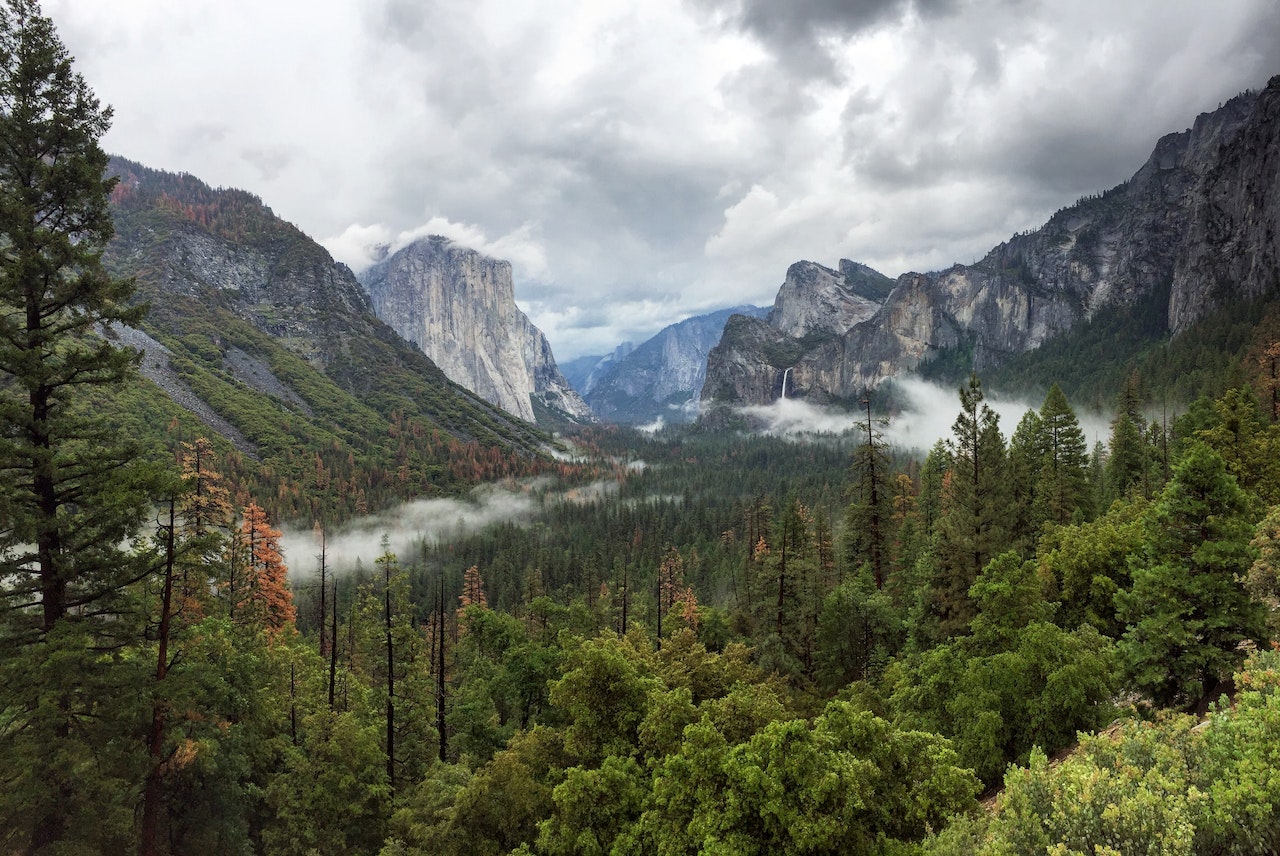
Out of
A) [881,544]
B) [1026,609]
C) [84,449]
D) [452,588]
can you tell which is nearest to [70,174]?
[84,449]

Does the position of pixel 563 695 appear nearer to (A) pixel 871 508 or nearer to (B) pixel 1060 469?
(A) pixel 871 508

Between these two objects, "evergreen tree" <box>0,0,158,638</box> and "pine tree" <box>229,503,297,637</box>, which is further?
"pine tree" <box>229,503,297,637</box>

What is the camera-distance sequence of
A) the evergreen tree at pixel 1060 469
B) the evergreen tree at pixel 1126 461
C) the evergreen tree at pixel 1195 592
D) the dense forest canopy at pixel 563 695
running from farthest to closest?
1. the evergreen tree at pixel 1126 461
2. the evergreen tree at pixel 1060 469
3. the evergreen tree at pixel 1195 592
4. the dense forest canopy at pixel 563 695

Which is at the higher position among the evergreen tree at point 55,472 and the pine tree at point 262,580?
the evergreen tree at point 55,472

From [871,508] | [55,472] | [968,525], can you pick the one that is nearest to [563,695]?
[55,472]

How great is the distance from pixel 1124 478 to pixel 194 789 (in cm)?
6517

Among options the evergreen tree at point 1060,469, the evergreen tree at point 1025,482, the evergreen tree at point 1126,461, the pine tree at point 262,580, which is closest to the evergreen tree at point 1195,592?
the evergreen tree at point 1025,482

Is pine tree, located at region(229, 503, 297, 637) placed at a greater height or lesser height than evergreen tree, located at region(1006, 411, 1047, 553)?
lesser

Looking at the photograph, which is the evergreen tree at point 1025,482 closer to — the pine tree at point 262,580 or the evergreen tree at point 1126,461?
the evergreen tree at point 1126,461

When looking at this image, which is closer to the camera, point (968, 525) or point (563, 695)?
point (563, 695)

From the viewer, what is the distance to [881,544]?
133ft

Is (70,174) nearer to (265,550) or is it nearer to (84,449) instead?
(84,449)

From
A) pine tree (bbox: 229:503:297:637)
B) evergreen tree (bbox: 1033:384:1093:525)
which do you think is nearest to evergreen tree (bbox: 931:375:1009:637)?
evergreen tree (bbox: 1033:384:1093:525)

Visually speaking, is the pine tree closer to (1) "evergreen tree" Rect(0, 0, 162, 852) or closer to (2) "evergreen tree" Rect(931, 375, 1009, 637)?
(1) "evergreen tree" Rect(0, 0, 162, 852)
